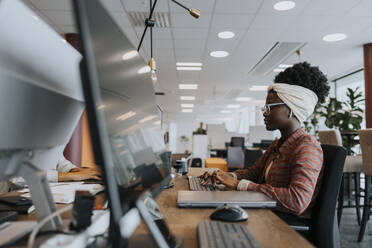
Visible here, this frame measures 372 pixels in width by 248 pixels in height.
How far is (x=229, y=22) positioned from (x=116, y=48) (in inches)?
135

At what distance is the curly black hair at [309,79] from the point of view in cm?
121

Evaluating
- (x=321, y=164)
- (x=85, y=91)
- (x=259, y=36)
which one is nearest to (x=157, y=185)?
(x=85, y=91)

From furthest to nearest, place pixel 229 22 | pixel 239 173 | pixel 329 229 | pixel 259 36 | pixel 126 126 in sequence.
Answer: pixel 259 36
pixel 229 22
pixel 239 173
pixel 329 229
pixel 126 126

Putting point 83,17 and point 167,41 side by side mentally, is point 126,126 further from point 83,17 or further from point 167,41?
point 167,41

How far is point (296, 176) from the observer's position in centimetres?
91

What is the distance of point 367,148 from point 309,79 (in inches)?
66.9

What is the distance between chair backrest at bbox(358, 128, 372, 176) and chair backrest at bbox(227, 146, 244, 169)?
5.56 ft

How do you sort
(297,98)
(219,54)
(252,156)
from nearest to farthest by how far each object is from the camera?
Answer: (297,98) < (252,156) < (219,54)

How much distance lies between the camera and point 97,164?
331mm

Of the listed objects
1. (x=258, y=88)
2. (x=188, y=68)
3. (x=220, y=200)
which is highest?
(x=188, y=68)

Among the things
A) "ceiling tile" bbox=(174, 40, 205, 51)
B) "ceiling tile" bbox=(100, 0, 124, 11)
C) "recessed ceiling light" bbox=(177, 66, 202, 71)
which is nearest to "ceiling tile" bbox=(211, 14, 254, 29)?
"ceiling tile" bbox=(174, 40, 205, 51)

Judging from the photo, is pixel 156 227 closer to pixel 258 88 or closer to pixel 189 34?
pixel 189 34

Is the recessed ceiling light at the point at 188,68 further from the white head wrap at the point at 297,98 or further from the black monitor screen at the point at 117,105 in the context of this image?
the black monitor screen at the point at 117,105

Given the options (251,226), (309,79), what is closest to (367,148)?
(309,79)
